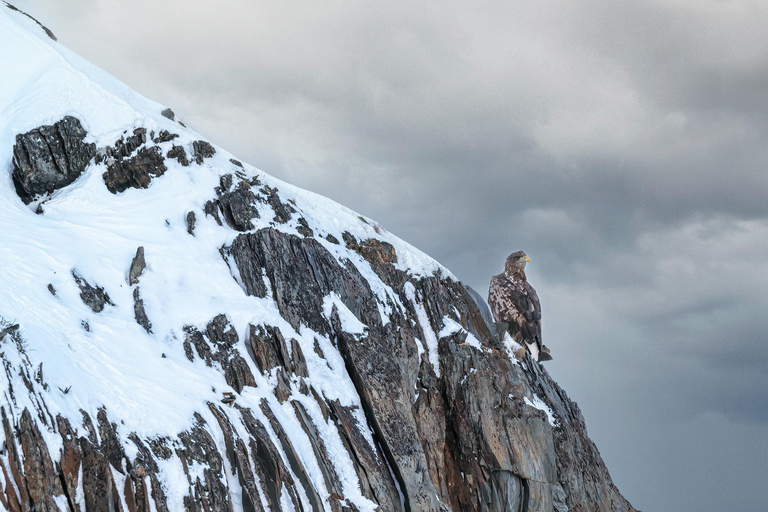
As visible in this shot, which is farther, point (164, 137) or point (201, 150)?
point (201, 150)

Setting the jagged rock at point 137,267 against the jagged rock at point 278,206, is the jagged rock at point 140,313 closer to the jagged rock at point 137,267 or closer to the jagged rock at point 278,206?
the jagged rock at point 137,267

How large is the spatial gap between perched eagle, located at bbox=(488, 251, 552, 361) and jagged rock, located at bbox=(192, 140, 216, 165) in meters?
10.1

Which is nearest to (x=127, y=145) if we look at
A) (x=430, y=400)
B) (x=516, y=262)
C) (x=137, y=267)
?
(x=137, y=267)

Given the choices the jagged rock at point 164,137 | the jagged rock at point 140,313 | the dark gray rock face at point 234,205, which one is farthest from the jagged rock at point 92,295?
the jagged rock at point 164,137

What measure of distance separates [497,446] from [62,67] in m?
18.1

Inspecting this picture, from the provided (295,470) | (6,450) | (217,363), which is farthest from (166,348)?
(6,450)

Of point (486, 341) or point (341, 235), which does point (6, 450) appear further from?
point (486, 341)

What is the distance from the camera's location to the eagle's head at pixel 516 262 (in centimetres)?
2162

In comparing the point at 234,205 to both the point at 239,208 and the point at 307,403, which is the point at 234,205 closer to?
the point at 239,208

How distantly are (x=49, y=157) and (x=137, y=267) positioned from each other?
17.7 ft

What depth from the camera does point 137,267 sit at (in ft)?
52.2

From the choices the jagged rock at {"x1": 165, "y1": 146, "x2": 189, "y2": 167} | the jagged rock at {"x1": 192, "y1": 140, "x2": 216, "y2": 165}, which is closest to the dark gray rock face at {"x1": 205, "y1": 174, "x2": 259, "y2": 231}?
the jagged rock at {"x1": 192, "y1": 140, "x2": 216, "y2": 165}

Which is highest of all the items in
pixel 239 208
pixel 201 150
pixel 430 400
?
pixel 201 150

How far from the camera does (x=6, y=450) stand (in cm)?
993
